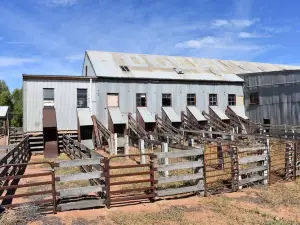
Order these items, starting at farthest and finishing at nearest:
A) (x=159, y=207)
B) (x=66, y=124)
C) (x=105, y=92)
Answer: (x=105, y=92) < (x=66, y=124) < (x=159, y=207)

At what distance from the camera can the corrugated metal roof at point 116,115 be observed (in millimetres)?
21016

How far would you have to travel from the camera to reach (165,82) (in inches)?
966

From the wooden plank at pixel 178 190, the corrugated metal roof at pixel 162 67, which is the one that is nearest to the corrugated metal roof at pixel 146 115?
the corrugated metal roof at pixel 162 67

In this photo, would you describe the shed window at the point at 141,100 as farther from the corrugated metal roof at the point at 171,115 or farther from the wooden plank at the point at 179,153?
the wooden plank at the point at 179,153

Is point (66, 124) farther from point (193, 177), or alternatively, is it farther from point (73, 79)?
point (193, 177)

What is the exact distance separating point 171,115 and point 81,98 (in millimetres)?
7357

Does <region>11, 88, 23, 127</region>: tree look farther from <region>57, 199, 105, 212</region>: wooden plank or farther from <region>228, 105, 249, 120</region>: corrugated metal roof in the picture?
<region>57, 199, 105, 212</region>: wooden plank

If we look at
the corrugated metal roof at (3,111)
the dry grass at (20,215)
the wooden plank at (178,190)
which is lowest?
the dry grass at (20,215)

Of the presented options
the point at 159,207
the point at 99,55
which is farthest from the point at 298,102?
the point at 159,207

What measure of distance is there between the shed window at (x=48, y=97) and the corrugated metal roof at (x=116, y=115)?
4.28 meters

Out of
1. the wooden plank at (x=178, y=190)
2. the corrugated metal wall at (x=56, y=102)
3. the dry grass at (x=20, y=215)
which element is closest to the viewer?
the dry grass at (x=20, y=215)

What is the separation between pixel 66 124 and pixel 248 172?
1478 centimetres

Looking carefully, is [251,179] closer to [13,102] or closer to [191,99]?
[191,99]

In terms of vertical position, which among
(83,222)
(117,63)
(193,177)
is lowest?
(83,222)
